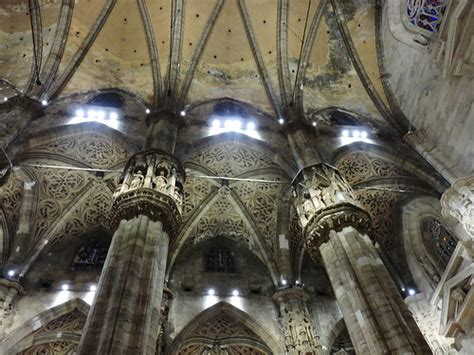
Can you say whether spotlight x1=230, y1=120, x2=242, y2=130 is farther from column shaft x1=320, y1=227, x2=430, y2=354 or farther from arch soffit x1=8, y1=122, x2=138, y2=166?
column shaft x1=320, y1=227, x2=430, y2=354

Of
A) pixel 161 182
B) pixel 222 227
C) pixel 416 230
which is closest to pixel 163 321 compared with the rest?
pixel 161 182

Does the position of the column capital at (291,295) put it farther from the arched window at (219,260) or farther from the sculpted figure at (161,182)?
the sculpted figure at (161,182)

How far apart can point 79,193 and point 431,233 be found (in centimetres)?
995

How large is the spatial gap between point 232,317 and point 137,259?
5.30 meters

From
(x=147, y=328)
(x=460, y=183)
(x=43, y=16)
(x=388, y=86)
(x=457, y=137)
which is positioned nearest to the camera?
(x=147, y=328)

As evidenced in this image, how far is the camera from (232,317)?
11.0 m

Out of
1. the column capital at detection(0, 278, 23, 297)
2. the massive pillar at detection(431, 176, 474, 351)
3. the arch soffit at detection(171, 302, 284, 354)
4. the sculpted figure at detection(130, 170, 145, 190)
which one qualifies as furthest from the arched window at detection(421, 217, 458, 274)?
the column capital at detection(0, 278, 23, 297)

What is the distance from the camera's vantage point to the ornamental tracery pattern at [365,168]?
38.9 feet

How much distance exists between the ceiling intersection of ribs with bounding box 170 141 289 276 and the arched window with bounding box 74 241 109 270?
7.29ft

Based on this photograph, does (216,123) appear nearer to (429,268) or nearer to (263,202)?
(263,202)

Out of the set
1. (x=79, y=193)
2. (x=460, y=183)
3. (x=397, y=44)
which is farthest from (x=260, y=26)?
(x=460, y=183)

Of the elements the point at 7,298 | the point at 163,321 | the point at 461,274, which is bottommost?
the point at 461,274

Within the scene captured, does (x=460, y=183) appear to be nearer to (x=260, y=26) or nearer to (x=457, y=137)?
(x=457, y=137)

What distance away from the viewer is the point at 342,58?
45.4 ft
